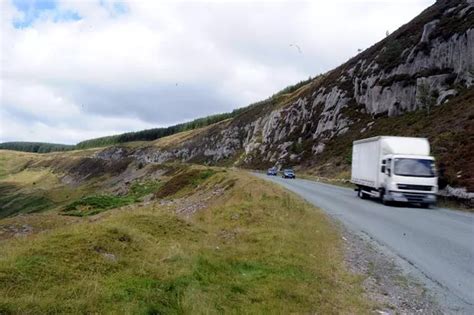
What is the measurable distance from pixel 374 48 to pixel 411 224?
219 ft

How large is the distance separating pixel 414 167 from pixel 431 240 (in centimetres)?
1194

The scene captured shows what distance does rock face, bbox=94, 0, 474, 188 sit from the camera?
53438mm

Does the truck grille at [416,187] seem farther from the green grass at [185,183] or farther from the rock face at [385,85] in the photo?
the rock face at [385,85]

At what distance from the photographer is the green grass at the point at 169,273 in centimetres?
648

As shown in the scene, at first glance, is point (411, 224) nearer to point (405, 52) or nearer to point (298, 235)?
point (298, 235)

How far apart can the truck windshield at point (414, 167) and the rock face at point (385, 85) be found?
91.2 ft

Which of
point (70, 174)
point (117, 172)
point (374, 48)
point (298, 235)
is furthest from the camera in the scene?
point (70, 174)

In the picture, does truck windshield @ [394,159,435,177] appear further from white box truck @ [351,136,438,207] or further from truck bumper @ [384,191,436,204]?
truck bumper @ [384,191,436,204]

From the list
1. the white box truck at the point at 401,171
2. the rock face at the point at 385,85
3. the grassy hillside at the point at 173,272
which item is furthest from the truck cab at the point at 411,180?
the rock face at the point at 385,85

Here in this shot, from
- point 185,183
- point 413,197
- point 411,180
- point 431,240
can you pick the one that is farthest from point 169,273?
point 185,183

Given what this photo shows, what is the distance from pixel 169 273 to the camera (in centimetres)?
817

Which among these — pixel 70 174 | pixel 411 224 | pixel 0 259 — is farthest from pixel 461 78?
pixel 70 174

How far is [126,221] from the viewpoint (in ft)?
38.1

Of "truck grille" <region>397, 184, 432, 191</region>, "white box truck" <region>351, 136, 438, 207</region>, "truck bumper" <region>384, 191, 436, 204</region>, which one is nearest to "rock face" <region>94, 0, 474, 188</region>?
"white box truck" <region>351, 136, 438, 207</region>
